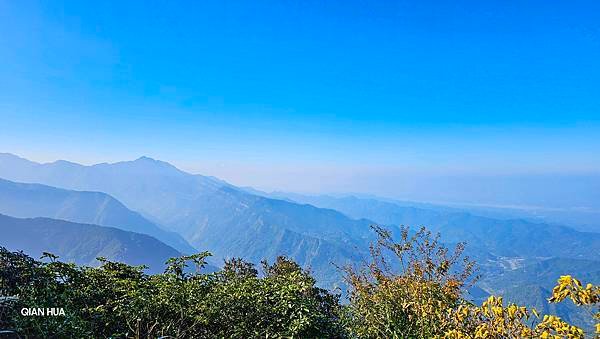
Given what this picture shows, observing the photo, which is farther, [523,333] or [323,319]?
[323,319]

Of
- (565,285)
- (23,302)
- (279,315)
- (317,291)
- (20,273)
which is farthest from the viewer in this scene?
(317,291)

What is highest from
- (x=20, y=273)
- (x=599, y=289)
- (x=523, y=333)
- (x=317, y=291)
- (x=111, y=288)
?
(x=599, y=289)

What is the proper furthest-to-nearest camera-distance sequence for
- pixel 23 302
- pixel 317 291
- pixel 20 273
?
pixel 317 291
pixel 20 273
pixel 23 302

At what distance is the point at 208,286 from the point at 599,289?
610 centimetres

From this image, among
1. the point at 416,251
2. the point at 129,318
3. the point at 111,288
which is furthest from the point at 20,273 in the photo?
the point at 416,251

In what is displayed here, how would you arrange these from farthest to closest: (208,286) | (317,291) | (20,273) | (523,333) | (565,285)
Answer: (317,291) < (208,286) < (20,273) < (523,333) < (565,285)

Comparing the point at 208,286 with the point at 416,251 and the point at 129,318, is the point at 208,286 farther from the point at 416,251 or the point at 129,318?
the point at 416,251

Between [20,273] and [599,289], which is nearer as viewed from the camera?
[599,289]

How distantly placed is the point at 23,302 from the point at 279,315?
12.5 feet

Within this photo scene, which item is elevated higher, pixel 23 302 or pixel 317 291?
pixel 23 302

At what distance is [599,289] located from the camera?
2.58 m

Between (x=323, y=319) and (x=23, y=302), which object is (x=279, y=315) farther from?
(x=23, y=302)

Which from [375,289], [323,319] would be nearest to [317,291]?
[375,289]

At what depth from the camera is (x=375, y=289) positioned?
8.15 m
